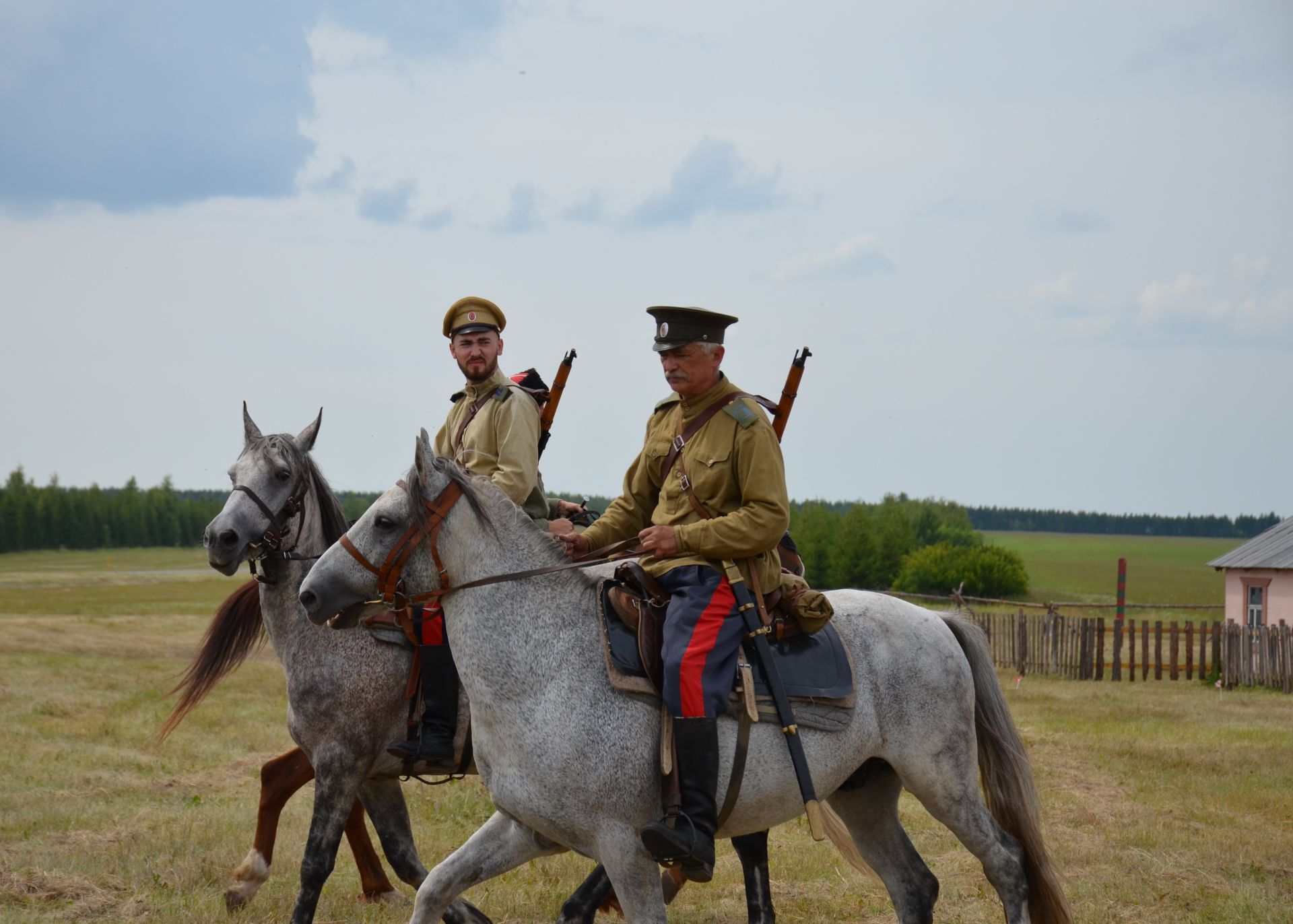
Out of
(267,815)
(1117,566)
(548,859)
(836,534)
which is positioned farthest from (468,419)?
(1117,566)

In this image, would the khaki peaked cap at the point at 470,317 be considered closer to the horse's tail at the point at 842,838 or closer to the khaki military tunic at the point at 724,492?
the khaki military tunic at the point at 724,492

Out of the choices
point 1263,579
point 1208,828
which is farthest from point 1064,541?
point 1208,828

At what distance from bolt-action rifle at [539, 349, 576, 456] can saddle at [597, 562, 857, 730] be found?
2234 millimetres

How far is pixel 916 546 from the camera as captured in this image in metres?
63.1

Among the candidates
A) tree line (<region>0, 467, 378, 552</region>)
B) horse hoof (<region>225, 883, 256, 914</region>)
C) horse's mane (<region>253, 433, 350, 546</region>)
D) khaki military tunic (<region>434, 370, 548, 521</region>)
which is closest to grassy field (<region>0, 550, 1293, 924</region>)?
horse hoof (<region>225, 883, 256, 914</region>)

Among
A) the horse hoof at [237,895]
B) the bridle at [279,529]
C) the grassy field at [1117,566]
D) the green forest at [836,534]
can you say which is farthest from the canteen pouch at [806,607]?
the grassy field at [1117,566]

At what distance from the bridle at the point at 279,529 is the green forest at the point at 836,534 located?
529 cm

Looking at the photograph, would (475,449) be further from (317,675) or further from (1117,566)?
(1117,566)

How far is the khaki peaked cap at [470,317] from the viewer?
709 cm

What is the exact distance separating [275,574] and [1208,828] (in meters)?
8.25

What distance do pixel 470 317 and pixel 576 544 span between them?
6.45ft

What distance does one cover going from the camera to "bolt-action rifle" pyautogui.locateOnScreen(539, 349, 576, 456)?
7.71 m

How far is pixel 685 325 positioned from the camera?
18.3ft

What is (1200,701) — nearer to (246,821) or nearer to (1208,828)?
(1208,828)
